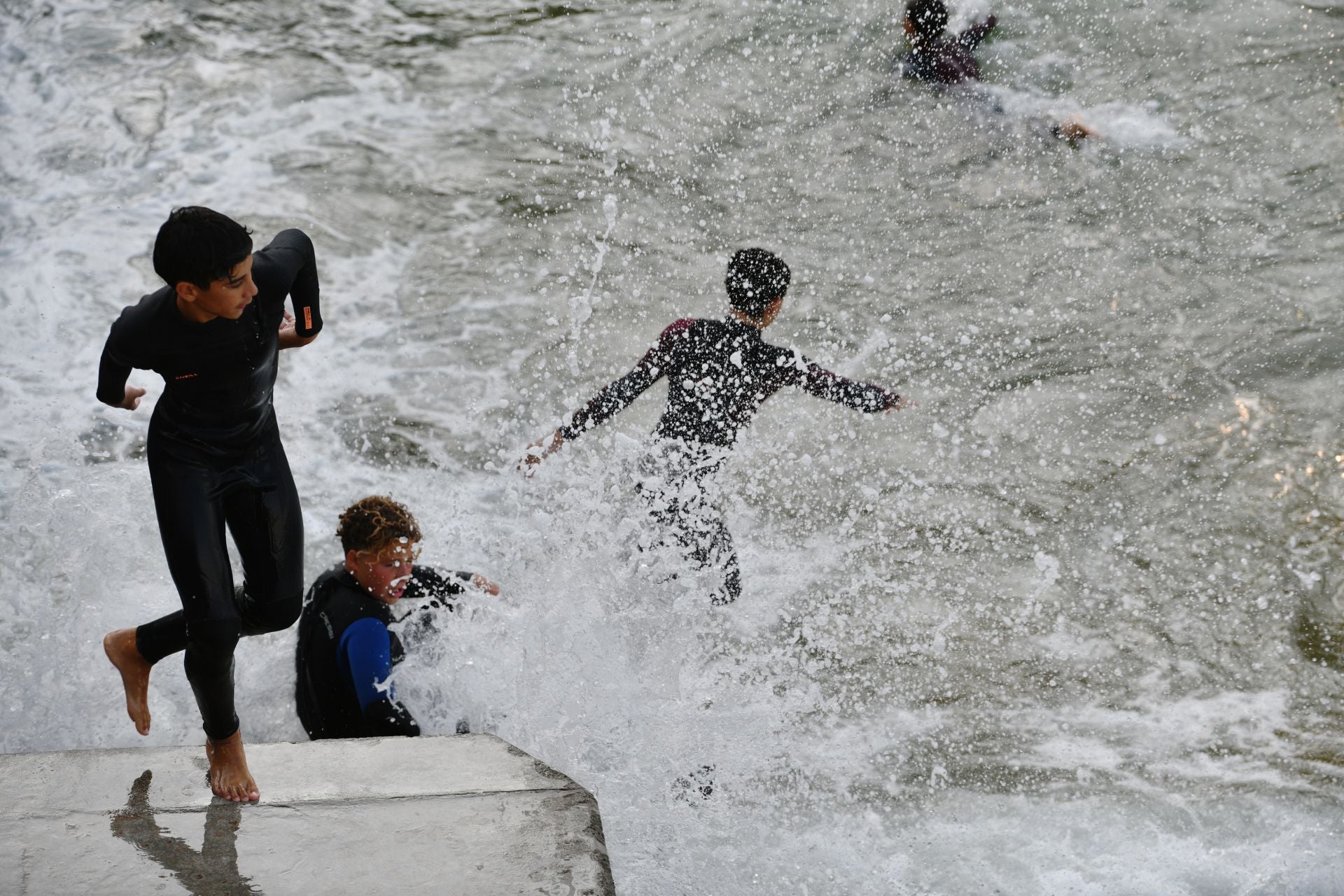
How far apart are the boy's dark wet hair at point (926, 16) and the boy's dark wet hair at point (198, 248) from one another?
7.05 m

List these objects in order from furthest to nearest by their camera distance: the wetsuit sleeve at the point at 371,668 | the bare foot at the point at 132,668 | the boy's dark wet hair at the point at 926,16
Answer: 1. the boy's dark wet hair at the point at 926,16
2. the wetsuit sleeve at the point at 371,668
3. the bare foot at the point at 132,668

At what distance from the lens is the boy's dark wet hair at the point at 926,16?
342 inches

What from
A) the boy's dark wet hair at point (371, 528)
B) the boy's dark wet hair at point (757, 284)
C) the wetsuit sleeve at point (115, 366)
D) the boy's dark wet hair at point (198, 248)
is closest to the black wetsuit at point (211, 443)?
the wetsuit sleeve at point (115, 366)

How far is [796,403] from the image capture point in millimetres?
6590

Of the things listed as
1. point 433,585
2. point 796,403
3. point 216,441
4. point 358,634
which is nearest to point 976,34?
point 796,403

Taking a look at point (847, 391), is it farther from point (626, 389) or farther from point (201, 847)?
point (201, 847)

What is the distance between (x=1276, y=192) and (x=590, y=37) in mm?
5280

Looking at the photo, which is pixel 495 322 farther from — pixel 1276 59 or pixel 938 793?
pixel 1276 59

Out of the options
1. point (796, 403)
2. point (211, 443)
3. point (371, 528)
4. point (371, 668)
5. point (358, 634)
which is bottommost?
point (796, 403)

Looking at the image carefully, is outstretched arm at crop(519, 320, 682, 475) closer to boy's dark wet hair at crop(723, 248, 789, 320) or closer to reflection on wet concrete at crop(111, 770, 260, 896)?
boy's dark wet hair at crop(723, 248, 789, 320)

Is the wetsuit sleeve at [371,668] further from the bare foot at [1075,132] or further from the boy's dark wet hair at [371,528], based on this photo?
the bare foot at [1075,132]

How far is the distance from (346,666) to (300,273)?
1.25 m

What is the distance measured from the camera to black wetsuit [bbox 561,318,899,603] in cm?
431

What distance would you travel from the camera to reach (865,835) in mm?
4367
